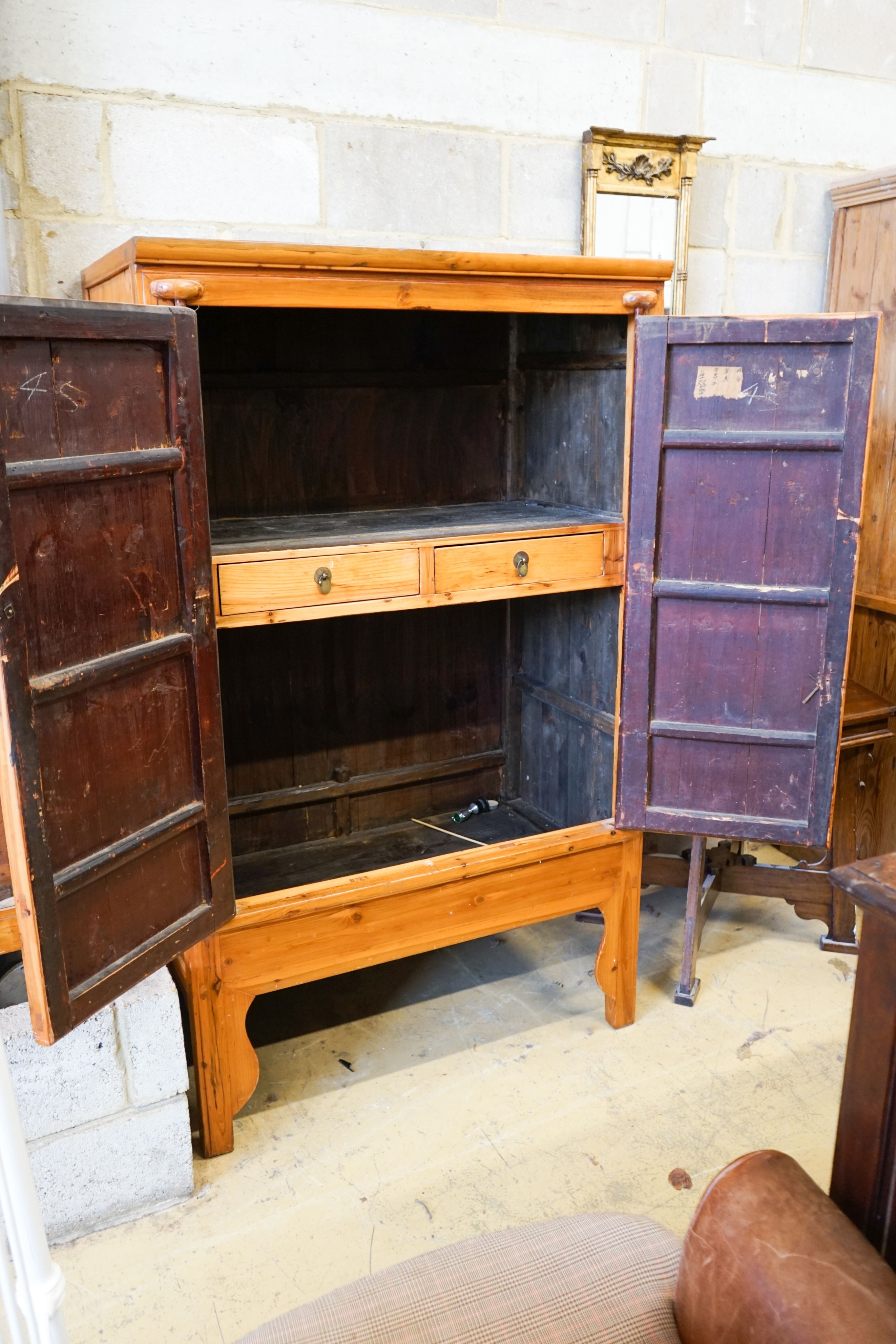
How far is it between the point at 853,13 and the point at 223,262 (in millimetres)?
2316

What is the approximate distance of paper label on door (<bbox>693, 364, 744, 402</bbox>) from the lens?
2.14m

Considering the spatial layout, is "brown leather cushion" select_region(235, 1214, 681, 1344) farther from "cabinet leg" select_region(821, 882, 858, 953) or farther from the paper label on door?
"cabinet leg" select_region(821, 882, 858, 953)

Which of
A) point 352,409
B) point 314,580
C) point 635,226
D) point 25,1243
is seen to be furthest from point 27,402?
point 635,226

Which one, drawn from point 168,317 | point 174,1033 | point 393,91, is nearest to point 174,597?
point 168,317

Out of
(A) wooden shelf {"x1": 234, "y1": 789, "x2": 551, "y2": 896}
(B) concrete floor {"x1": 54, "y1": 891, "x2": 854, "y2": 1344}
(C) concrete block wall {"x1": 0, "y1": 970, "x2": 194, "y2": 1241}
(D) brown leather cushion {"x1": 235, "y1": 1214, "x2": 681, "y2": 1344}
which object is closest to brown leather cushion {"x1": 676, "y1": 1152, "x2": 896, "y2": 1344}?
(D) brown leather cushion {"x1": 235, "y1": 1214, "x2": 681, "y2": 1344}

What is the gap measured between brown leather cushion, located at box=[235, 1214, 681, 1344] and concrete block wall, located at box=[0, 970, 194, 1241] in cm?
93

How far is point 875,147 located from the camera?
10.4 feet

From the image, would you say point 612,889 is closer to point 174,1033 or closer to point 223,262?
A: point 174,1033

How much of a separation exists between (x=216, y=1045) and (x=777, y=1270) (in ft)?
4.52

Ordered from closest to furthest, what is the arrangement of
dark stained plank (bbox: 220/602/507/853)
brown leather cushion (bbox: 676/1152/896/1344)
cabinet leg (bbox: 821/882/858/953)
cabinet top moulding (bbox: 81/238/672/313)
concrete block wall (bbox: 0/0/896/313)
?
brown leather cushion (bbox: 676/1152/896/1344) → cabinet top moulding (bbox: 81/238/672/313) → concrete block wall (bbox: 0/0/896/313) → dark stained plank (bbox: 220/602/507/853) → cabinet leg (bbox: 821/882/858/953)

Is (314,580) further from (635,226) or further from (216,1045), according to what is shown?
(635,226)

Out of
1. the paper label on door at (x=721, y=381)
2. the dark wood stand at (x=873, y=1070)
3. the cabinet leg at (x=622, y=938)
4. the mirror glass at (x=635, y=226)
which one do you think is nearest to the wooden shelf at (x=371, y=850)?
the cabinet leg at (x=622, y=938)

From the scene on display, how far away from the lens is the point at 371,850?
9.13 ft

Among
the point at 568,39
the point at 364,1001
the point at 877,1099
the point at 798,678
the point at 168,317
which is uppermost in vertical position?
the point at 568,39
